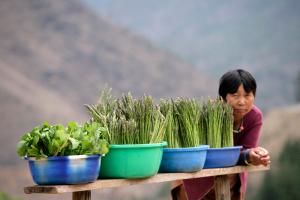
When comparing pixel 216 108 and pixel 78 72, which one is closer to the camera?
pixel 216 108

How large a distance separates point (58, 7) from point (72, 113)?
12.8 meters

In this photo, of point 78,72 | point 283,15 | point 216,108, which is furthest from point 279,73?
point 216,108

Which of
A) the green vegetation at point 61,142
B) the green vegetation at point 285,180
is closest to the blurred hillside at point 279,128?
the green vegetation at point 285,180

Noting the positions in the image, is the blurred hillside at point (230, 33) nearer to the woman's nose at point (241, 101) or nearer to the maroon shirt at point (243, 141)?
the maroon shirt at point (243, 141)

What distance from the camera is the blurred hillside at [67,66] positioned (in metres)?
40.5

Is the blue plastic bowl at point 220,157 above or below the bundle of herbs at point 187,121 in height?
below

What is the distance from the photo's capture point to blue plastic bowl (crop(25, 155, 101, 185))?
9.55 ft

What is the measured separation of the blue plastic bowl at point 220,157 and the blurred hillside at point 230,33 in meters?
61.2

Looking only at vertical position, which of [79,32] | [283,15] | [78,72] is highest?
[283,15]

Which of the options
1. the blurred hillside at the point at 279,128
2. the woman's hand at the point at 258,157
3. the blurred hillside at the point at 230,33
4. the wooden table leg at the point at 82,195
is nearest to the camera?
the wooden table leg at the point at 82,195

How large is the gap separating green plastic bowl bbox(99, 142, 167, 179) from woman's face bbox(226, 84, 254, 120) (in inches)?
41.9

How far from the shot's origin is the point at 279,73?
68.6 m

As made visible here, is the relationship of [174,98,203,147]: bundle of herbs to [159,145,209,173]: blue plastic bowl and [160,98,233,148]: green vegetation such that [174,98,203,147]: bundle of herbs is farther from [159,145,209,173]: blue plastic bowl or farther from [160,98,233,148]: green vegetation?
[159,145,209,173]: blue plastic bowl

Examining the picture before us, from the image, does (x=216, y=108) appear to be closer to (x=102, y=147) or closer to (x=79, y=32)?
(x=102, y=147)
